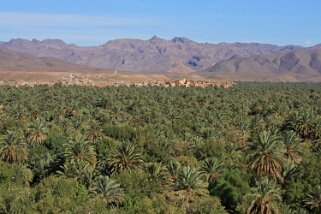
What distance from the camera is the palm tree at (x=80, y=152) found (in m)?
60.7

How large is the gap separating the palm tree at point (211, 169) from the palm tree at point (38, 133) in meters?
29.2

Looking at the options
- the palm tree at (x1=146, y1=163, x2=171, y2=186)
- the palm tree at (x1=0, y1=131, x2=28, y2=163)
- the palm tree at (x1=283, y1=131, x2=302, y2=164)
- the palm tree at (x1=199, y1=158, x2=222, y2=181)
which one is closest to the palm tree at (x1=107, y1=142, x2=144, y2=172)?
the palm tree at (x1=146, y1=163, x2=171, y2=186)

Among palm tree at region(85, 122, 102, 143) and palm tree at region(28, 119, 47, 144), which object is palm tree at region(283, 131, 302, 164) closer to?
palm tree at region(85, 122, 102, 143)

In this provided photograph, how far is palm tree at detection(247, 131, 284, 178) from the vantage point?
54.1m

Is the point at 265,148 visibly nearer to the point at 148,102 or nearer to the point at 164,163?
the point at 164,163

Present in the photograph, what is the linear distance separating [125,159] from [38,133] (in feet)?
81.5

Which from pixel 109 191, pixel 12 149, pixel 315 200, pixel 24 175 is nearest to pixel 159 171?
pixel 109 191

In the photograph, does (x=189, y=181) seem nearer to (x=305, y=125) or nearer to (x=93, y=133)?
(x=93, y=133)

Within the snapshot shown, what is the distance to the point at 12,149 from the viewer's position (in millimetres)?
65812

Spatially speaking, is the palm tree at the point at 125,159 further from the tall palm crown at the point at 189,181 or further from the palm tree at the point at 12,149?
the palm tree at the point at 12,149

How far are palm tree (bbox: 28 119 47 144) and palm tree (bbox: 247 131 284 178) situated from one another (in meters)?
33.4

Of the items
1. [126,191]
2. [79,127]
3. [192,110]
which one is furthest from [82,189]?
[192,110]

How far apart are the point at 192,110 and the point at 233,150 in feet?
185

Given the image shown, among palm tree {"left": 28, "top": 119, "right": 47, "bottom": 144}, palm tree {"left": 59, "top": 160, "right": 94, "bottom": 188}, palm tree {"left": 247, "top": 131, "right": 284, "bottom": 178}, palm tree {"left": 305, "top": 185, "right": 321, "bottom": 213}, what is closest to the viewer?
palm tree {"left": 305, "top": 185, "right": 321, "bottom": 213}
